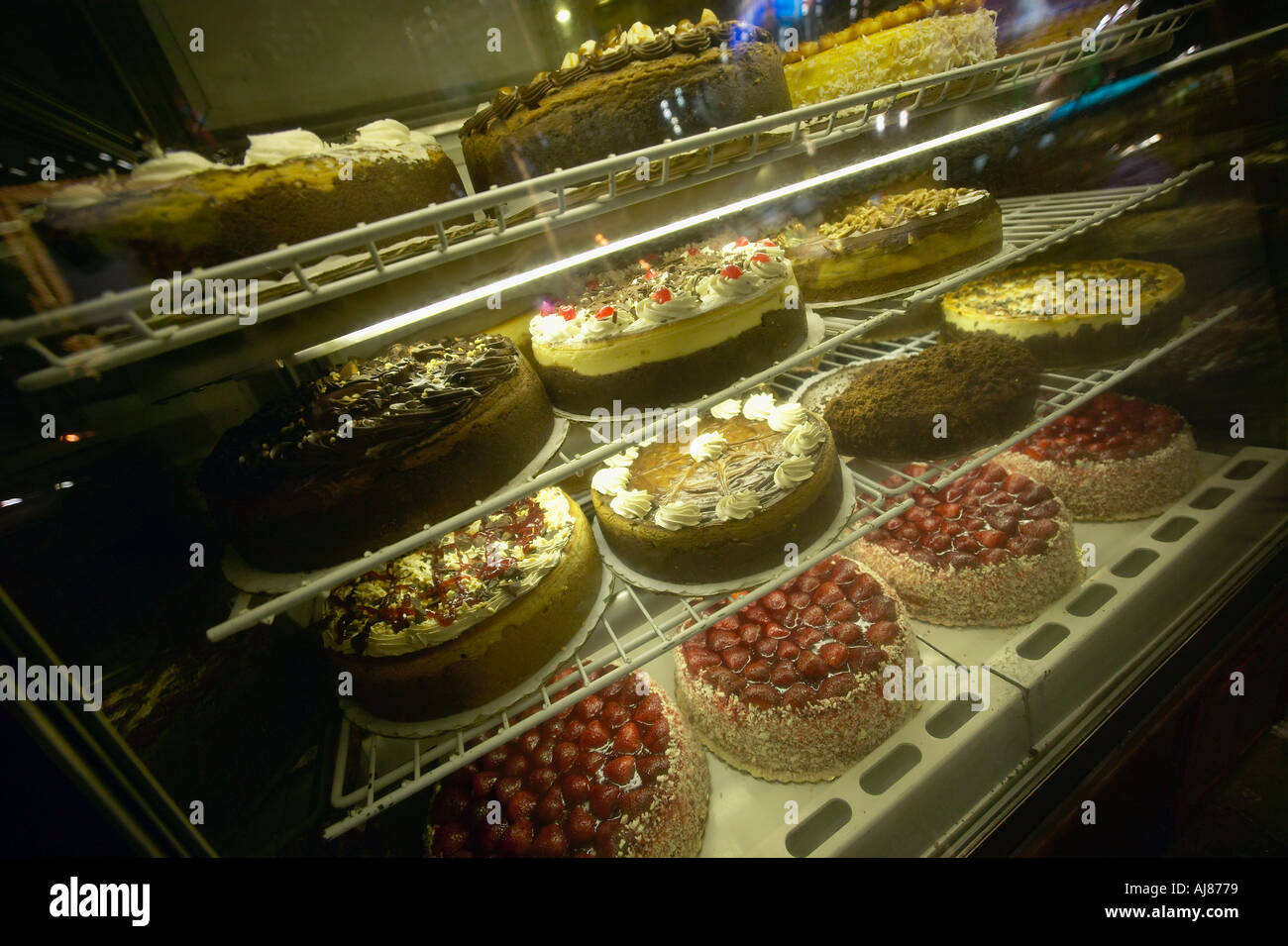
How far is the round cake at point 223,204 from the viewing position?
1.04 m

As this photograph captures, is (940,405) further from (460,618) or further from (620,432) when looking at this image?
(460,618)

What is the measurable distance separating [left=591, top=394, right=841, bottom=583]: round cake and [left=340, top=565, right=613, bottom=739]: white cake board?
0.35 metres

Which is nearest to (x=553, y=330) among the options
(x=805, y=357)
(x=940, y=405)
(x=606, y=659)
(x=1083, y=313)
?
(x=805, y=357)

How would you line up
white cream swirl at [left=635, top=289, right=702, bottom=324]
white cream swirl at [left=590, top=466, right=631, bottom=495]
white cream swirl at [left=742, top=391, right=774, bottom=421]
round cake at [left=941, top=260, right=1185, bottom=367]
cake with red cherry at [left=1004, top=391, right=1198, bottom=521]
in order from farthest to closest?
cake with red cherry at [left=1004, top=391, right=1198, bottom=521]
round cake at [left=941, top=260, right=1185, bottom=367]
white cream swirl at [left=742, top=391, right=774, bottom=421]
white cream swirl at [left=590, top=466, right=631, bottom=495]
white cream swirl at [left=635, top=289, right=702, bottom=324]

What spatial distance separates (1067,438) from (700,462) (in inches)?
86.2

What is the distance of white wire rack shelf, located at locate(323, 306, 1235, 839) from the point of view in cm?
151

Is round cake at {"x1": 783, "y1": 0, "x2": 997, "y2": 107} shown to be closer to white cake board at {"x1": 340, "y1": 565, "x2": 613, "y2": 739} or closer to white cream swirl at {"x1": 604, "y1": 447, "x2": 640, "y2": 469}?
white cream swirl at {"x1": 604, "y1": 447, "x2": 640, "y2": 469}

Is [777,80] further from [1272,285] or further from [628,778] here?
[1272,285]

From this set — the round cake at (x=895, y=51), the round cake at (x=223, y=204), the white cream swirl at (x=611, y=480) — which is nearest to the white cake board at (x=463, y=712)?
the white cream swirl at (x=611, y=480)

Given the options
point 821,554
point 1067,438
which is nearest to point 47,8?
point 821,554

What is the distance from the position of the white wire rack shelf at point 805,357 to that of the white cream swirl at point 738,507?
312 millimetres

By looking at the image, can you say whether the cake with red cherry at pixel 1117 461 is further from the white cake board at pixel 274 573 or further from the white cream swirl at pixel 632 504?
the white cake board at pixel 274 573

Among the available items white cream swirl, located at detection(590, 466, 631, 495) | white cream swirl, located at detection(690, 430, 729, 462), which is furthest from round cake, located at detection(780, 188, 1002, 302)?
white cream swirl, located at detection(590, 466, 631, 495)

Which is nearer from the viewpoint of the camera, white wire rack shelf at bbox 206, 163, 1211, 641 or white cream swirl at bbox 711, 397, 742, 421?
white wire rack shelf at bbox 206, 163, 1211, 641
